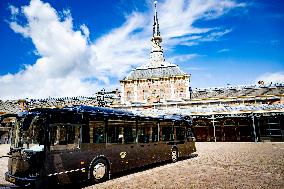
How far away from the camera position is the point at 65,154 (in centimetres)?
697

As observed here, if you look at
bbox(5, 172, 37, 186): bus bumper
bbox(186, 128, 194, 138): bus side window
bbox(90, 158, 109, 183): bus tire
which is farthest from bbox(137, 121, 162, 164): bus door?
bbox(5, 172, 37, 186): bus bumper

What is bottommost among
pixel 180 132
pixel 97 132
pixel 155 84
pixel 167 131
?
pixel 180 132

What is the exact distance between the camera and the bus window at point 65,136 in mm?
6812

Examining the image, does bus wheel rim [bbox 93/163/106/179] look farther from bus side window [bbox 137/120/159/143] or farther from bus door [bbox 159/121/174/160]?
bus door [bbox 159/121/174/160]

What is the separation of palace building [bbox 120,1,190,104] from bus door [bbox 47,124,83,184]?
1218 inches

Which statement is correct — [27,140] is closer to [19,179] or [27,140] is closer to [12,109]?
[19,179]

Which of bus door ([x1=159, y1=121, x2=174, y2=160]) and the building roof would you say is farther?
the building roof

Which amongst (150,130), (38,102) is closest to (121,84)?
(38,102)

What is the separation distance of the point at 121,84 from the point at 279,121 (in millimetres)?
25525

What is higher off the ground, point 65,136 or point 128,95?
point 128,95

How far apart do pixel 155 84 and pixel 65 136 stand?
32.7 metres

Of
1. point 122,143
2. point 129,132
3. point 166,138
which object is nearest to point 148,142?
point 129,132

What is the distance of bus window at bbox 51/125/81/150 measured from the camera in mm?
6812

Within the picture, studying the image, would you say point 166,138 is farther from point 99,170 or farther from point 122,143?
point 99,170
